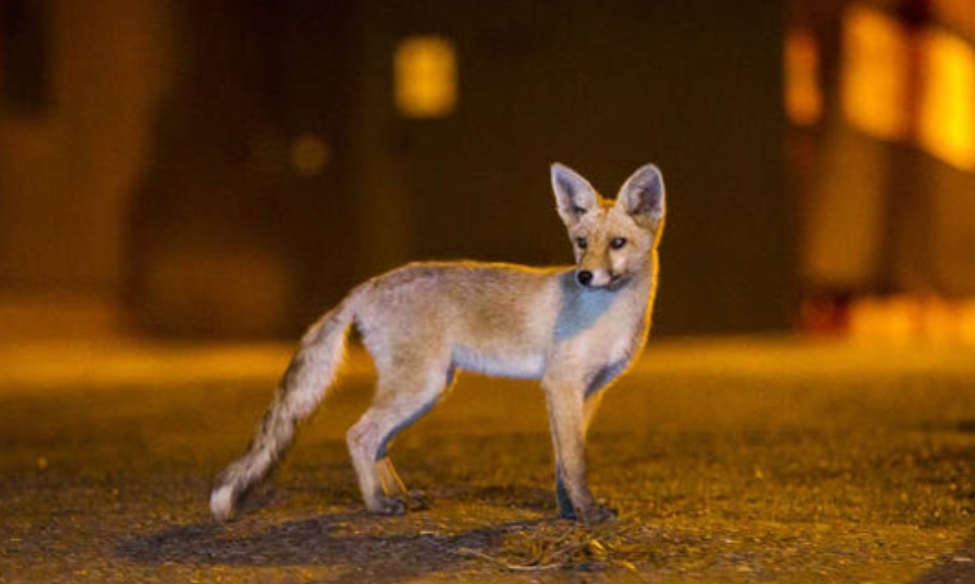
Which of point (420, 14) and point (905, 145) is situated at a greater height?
point (420, 14)

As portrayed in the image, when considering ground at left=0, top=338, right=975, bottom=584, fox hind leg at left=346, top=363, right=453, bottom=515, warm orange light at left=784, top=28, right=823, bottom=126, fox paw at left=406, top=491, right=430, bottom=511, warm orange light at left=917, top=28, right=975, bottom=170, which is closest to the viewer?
ground at left=0, top=338, right=975, bottom=584

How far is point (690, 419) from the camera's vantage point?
11562 millimetres

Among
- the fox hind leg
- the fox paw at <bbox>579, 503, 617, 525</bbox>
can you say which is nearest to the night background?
the fox hind leg

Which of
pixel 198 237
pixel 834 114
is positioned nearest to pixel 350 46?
pixel 198 237

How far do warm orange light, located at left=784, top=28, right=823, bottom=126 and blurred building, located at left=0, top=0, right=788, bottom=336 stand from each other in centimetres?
36

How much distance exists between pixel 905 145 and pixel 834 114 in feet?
2.72

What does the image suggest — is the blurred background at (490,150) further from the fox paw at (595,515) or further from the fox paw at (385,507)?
the fox paw at (595,515)

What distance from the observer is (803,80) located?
17.7m

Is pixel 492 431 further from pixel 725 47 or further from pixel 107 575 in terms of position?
pixel 725 47

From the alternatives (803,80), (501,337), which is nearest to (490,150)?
(803,80)

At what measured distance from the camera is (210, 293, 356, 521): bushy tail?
7.61m

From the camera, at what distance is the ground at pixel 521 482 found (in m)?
6.77

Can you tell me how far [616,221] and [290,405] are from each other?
1705 millimetres

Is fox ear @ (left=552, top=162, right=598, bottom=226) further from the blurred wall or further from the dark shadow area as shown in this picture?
the blurred wall
